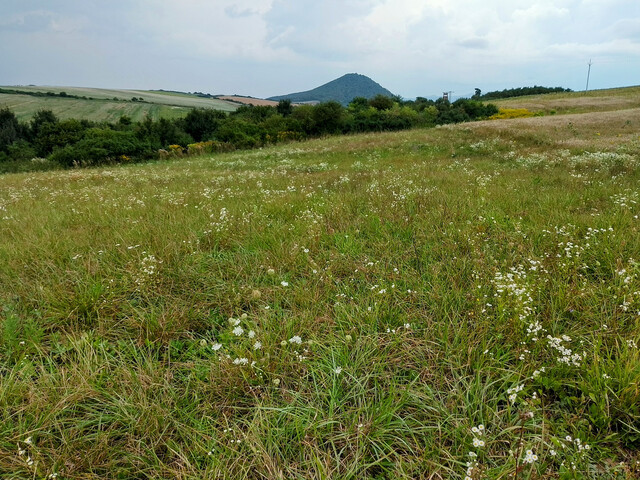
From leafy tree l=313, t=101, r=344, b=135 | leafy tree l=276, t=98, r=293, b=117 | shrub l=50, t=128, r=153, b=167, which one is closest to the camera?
shrub l=50, t=128, r=153, b=167

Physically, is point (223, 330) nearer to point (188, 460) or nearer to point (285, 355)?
point (285, 355)

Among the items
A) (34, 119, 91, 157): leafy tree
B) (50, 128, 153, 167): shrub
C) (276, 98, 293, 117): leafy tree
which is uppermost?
(276, 98, 293, 117): leafy tree

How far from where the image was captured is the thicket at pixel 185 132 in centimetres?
3800

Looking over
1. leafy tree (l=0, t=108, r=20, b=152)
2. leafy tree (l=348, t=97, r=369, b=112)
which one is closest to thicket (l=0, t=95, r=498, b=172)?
leafy tree (l=0, t=108, r=20, b=152)

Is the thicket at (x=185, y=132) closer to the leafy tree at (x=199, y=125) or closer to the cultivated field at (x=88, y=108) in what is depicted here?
the leafy tree at (x=199, y=125)

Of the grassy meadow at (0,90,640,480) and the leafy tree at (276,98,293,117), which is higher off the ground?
the leafy tree at (276,98,293,117)

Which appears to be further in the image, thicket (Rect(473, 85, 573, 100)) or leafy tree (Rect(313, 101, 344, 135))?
thicket (Rect(473, 85, 573, 100))

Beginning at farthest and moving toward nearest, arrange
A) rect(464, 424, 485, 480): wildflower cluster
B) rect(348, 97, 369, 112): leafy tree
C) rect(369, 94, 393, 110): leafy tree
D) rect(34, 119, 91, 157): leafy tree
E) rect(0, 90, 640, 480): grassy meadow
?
rect(369, 94, 393, 110): leafy tree < rect(348, 97, 369, 112): leafy tree < rect(34, 119, 91, 157): leafy tree < rect(0, 90, 640, 480): grassy meadow < rect(464, 424, 485, 480): wildflower cluster

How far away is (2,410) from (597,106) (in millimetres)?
59925

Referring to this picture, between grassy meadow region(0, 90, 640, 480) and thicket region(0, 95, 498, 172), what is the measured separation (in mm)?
33548

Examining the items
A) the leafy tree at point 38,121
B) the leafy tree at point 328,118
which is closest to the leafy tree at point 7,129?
the leafy tree at point 38,121

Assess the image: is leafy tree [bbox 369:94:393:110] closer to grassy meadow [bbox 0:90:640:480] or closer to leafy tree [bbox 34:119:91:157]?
leafy tree [bbox 34:119:91:157]

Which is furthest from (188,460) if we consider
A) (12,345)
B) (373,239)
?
(373,239)

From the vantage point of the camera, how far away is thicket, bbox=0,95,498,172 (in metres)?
38.0
